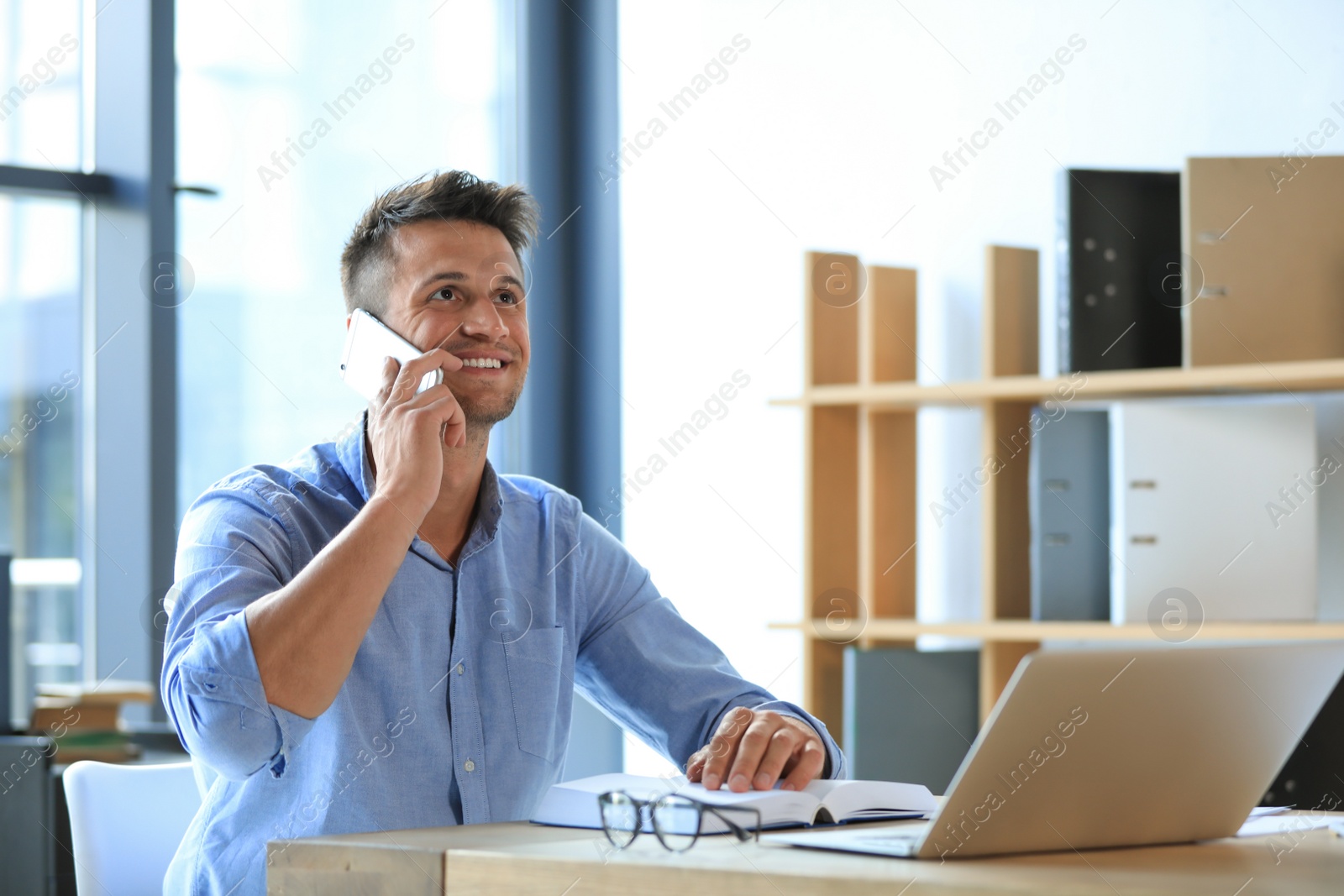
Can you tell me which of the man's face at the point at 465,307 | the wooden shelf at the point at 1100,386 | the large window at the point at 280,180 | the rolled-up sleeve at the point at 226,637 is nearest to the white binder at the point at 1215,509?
the wooden shelf at the point at 1100,386

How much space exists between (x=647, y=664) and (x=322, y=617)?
1.51 feet

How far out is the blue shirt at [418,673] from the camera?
4.48 feet

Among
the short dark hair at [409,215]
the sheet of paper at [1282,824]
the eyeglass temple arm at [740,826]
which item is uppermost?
the short dark hair at [409,215]

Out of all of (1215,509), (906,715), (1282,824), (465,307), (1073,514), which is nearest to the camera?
(1282,824)

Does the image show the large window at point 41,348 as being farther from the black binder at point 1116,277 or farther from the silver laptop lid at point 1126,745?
the silver laptop lid at point 1126,745

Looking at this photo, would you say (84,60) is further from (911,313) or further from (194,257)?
(911,313)

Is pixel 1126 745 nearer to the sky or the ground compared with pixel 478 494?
nearer to the ground

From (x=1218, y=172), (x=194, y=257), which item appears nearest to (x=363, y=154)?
(x=194, y=257)

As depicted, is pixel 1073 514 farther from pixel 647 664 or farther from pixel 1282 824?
pixel 1282 824

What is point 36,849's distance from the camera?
2178 millimetres

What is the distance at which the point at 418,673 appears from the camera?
1.54 metres

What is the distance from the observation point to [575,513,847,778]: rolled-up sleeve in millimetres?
1594

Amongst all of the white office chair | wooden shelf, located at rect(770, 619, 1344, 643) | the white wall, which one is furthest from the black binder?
the white office chair

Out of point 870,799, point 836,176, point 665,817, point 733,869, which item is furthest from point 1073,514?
point 733,869
